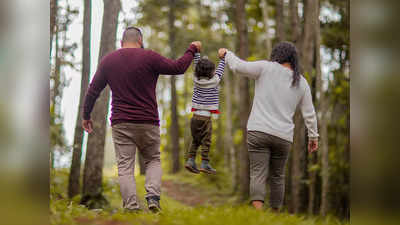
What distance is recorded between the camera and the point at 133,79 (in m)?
5.27

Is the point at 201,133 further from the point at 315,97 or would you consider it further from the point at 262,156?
the point at 315,97

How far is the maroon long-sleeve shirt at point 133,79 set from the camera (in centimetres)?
526

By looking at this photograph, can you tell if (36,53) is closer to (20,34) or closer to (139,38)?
(20,34)

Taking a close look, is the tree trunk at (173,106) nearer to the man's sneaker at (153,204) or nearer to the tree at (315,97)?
the tree at (315,97)

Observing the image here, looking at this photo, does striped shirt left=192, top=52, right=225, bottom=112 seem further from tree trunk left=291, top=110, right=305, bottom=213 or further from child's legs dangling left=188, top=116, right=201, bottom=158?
tree trunk left=291, top=110, right=305, bottom=213

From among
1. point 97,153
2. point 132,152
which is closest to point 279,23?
point 97,153

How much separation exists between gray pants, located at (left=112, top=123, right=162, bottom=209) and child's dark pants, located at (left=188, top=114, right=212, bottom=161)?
0.72m

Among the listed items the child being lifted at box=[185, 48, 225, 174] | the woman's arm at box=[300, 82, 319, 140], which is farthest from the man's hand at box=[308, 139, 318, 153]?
the child being lifted at box=[185, 48, 225, 174]

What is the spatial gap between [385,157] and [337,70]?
10.1m

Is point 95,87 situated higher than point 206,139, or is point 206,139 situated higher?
point 95,87

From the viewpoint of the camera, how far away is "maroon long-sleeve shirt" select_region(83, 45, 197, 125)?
17.3 ft

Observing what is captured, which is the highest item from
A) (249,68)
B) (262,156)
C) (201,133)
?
(249,68)

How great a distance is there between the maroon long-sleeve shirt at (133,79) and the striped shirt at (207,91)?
1.67 feet

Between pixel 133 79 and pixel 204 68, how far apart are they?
1.05 meters
